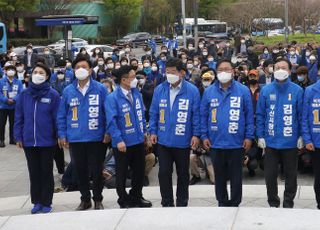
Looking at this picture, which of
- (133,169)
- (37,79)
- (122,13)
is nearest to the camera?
(37,79)

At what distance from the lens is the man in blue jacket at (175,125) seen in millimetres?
6934

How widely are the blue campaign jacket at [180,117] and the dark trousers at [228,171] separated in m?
0.38

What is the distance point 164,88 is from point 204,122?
26.5 inches

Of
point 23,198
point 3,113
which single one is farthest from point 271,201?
point 3,113

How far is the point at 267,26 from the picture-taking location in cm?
5222

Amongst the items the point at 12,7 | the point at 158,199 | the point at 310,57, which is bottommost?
the point at 158,199

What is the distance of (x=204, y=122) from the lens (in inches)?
271

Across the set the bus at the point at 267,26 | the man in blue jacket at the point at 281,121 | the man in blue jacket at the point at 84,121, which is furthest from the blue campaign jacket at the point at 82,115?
the bus at the point at 267,26

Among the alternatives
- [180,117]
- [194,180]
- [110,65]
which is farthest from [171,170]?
[110,65]

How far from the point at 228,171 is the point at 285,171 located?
0.70 meters

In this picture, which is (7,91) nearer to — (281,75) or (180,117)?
(180,117)

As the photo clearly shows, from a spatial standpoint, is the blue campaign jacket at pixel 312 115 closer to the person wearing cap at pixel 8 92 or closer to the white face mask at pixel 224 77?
the white face mask at pixel 224 77

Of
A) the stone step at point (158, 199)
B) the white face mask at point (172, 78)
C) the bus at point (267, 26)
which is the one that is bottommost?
the stone step at point (158, 199)

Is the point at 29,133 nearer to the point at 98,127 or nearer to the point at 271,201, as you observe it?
the point at 98,127
